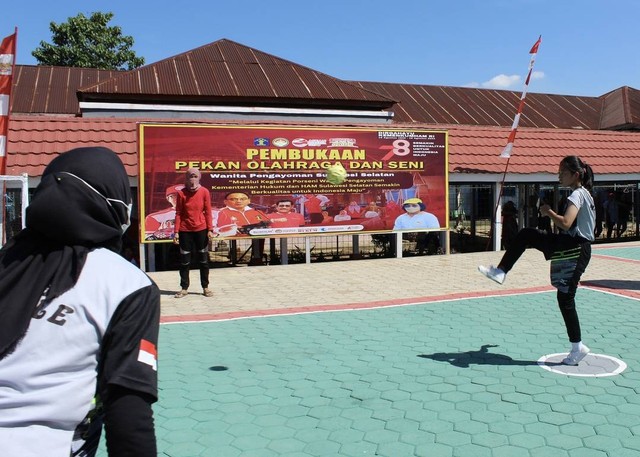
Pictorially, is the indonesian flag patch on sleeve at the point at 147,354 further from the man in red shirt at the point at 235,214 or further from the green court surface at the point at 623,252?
the green court surface at the point at 623,252

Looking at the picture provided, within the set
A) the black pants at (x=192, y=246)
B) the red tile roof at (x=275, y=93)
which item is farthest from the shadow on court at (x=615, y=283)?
the red tile roof at (x=275, y=93)

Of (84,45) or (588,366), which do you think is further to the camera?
(84,45)

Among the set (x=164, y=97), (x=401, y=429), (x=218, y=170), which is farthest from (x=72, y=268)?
Result: (x=164, y=97)

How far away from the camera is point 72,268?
5.10 ft

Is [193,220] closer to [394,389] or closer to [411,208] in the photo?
[394,389]

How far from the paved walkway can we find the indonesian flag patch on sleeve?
87.9 inches

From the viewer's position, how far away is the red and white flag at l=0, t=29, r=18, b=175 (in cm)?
913

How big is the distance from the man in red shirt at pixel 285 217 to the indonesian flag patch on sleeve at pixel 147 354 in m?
11.1

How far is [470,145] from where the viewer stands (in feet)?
51.9

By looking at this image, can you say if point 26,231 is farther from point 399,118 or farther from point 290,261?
point 399,118

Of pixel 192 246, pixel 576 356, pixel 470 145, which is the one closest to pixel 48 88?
pixel 470 145

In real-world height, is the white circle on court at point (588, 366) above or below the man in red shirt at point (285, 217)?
below

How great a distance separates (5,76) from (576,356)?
30.9ft

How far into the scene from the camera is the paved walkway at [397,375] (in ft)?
12.2
